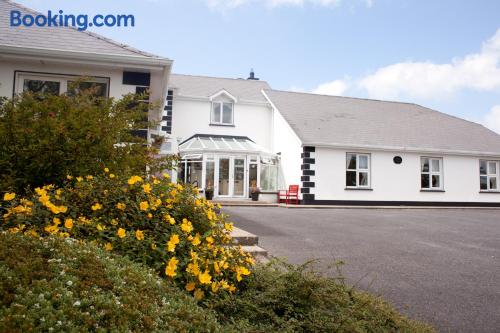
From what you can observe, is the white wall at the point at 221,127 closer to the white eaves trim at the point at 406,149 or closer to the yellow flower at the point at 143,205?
the white eaves trim at the point at 406,149

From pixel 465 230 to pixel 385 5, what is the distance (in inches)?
255

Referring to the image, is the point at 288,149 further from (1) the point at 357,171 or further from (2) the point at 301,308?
(2) the point at 301,308

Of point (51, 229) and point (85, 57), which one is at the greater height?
point (85, 57)

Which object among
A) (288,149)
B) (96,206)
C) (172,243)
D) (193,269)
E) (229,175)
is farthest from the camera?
(288,149)

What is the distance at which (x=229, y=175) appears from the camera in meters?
21.5

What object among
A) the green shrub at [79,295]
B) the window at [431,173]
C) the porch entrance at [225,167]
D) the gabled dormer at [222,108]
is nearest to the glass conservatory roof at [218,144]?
the porch entrance at [225,167]

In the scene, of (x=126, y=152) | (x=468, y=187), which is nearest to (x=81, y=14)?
(x=126, y=152)

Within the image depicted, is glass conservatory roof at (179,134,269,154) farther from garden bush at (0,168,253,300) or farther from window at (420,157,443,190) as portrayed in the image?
garden bush at (0,168,253,300)

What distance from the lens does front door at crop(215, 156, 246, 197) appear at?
21.3 metres

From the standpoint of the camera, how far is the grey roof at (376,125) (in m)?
21.2

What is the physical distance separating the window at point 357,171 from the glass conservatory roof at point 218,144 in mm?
4865

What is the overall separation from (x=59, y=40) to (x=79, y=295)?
340 inches

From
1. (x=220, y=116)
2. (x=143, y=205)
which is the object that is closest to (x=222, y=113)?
(x=220, y=116)

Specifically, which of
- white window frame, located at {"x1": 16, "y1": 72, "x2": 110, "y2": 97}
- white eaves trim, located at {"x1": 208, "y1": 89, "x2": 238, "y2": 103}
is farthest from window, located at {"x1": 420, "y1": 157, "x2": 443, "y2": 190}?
white window frame, located at {"x1": 16, "y1": 72, "x2": 110, "y2": 97}
